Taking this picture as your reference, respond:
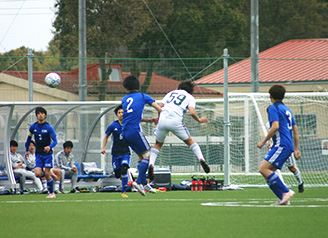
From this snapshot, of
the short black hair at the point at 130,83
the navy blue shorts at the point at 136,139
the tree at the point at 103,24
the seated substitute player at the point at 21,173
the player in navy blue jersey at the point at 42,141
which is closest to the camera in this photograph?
the navy blue shorts at the point at 136,139

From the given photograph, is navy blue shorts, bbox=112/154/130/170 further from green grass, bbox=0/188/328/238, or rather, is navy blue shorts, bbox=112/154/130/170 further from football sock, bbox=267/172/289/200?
football sock, bbox=267/172/289/200

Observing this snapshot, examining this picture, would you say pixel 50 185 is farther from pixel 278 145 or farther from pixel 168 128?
pixel 278 145

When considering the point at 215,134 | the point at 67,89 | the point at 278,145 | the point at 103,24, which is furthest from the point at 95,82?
the point at 278,145

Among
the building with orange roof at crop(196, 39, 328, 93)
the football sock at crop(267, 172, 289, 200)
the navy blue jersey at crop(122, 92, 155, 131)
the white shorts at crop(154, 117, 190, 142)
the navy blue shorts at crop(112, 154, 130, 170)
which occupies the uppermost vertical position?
the building with orange roof at crop(196, 39, 328, 93)

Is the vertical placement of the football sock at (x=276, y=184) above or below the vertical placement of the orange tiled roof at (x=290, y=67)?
below

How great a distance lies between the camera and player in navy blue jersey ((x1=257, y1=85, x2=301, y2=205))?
947 centimetres

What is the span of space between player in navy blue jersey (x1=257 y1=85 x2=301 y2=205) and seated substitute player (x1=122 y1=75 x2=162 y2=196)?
7.41 ft

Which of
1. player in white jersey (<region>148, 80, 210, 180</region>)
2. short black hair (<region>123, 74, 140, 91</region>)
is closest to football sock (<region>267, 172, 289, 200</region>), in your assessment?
player in white jersey (<region>148, 80, 210, 180</region>)

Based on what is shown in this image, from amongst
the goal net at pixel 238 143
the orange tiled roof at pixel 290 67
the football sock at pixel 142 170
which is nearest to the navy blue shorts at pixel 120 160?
the football sock at pixel 142 170

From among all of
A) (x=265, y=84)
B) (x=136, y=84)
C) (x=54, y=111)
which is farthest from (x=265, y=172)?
(x=265, y=84)

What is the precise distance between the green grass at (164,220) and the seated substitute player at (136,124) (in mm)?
832

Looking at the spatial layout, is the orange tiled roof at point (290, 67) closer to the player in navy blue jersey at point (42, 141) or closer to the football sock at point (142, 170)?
the player in navy blue jersey at point (42, 141)

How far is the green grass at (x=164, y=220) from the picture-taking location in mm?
6867

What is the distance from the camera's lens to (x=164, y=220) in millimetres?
8016
